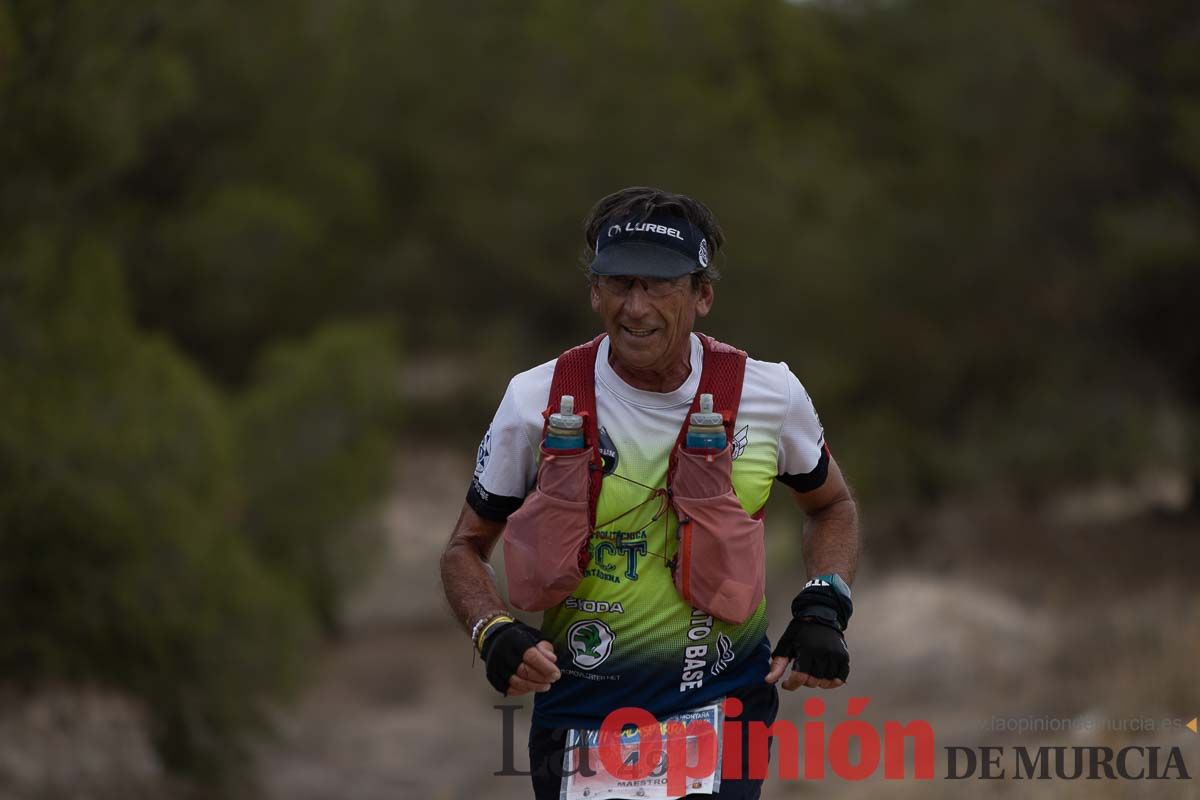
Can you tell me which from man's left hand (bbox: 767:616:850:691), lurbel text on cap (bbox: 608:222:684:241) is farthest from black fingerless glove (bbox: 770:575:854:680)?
lurbel text on cap (bbox: 608:222:684:241)

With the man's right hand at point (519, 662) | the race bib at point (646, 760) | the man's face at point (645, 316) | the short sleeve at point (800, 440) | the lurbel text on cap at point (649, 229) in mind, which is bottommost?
the race bib at point (646, 760)

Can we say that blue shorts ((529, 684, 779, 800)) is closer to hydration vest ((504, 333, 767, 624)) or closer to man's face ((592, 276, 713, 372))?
hydration vest ((504, 333, 767, 624))

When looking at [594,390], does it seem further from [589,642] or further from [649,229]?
[589,642]

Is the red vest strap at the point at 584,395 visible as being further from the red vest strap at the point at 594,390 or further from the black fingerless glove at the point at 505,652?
the black fingerless glove at the point at 505,652

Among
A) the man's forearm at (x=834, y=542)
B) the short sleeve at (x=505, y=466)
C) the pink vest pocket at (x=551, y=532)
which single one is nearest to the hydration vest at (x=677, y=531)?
the pink vest pocket at (x=551, y=532)

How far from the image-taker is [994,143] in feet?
70.7

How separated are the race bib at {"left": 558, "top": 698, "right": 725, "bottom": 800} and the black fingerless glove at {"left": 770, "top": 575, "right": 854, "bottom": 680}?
0.27m

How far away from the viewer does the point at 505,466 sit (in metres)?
3.80

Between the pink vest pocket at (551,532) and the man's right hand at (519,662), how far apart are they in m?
0.09

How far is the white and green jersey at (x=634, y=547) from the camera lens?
3.72m

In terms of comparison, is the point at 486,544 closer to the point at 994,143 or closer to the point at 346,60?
the point at 994,143

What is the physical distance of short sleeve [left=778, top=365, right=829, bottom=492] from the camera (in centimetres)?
388

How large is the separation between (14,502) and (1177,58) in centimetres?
1412

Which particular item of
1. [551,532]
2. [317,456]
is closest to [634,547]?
[551,532]
